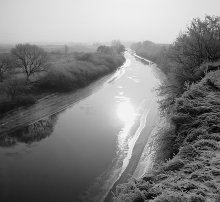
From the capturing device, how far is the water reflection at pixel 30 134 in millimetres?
25406

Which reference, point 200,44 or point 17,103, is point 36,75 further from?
point 200,44

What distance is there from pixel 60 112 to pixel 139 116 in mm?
10846

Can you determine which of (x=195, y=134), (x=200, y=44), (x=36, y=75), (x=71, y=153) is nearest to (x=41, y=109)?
(x=71, y=153)

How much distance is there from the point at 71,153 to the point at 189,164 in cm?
1414

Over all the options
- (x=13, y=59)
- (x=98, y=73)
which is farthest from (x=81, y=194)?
→ (x=98, y=73)

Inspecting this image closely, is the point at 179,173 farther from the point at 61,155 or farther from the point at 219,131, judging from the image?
the point at 61,155

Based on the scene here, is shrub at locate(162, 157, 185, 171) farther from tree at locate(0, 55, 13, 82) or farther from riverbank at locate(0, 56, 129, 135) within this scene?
tree at locate(0, 55, 13, 82)

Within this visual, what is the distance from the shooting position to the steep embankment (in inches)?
320

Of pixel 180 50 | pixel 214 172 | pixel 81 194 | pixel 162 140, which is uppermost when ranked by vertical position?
pixel 180 50

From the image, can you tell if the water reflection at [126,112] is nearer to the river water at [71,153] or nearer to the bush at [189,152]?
the river water at [71,153]

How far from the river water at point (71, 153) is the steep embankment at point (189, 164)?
6835 mm

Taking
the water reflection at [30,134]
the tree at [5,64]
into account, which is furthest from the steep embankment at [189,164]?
the tree at [5,64]

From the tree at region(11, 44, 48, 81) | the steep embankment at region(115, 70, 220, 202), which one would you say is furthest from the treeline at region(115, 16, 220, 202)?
the tree at region(11, 44, 48, 81)

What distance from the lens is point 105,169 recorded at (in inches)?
790
